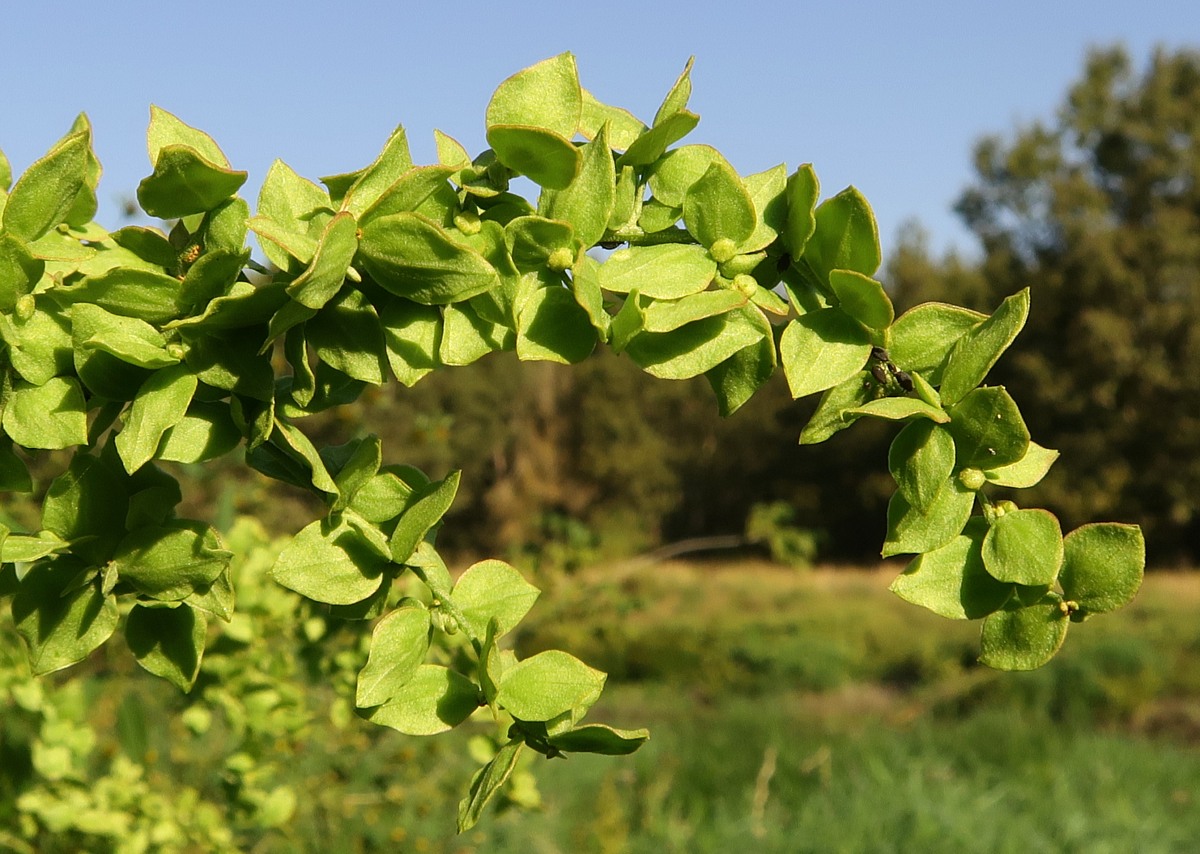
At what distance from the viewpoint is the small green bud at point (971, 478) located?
53 centimetres

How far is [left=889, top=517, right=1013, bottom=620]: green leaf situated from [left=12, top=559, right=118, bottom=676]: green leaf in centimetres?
43

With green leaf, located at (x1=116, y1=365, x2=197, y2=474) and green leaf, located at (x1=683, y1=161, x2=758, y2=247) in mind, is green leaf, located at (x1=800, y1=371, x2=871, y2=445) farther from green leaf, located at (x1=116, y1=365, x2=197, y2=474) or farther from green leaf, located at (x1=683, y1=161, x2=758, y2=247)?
green leaf, located at (x1=116, y1=365, x2=197, y2=474)

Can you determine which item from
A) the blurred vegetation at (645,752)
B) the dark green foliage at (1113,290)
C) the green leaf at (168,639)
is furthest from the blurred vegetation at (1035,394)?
the green leaf at (168,639)

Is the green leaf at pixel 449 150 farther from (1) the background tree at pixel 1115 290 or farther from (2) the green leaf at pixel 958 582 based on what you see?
(1) the background tree at pixel 1115 290

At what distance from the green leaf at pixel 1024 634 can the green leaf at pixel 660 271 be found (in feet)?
0.76

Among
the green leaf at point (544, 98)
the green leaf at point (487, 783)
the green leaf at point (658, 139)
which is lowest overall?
the green leaf at point (487, 783)

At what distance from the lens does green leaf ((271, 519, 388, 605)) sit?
0.55 meters

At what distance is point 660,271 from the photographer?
53 centimetres

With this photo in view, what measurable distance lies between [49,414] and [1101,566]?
532 millimetres

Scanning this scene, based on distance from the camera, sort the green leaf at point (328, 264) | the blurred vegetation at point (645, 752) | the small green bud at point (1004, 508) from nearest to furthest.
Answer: the green leaf at point (328, 264)
the small green bud at point (1004, 508)
the blurred vegetation at point (645, 752)

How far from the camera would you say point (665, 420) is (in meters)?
18.5

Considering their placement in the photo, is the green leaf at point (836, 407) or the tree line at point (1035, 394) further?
the tree line at point (1035, 394)

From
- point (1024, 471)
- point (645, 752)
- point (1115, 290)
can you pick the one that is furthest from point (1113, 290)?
point (1024, 471)

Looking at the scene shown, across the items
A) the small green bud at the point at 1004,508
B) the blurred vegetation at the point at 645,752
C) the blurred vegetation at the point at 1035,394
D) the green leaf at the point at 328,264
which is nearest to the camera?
the green leaf at the point at 328,264
